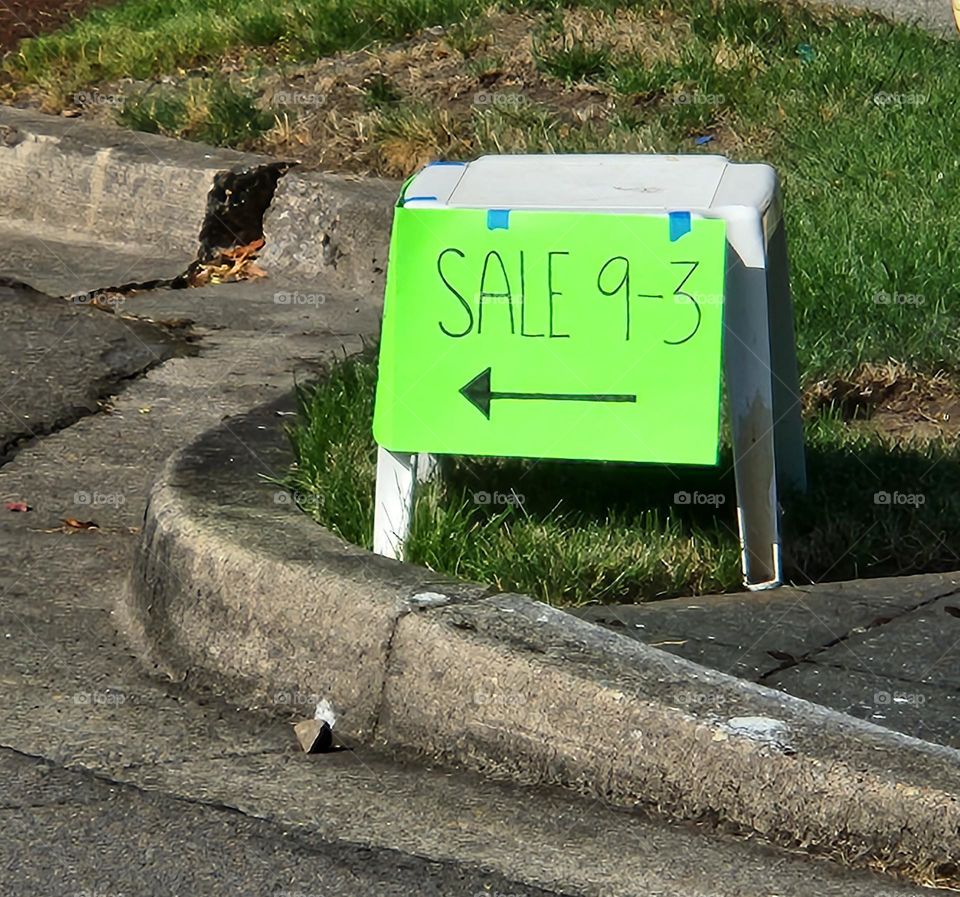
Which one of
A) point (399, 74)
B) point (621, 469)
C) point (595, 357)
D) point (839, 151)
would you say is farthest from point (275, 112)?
point (595, 357)

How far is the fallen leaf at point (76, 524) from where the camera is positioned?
4465mm

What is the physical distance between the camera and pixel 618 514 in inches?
157

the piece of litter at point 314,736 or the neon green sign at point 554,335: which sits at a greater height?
the neon green sign at point 554,335

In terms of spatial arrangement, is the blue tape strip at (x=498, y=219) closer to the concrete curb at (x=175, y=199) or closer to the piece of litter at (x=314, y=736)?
the piece of litter at (x=314, y=736)

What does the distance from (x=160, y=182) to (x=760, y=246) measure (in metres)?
3.74

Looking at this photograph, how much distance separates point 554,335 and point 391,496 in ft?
1.52

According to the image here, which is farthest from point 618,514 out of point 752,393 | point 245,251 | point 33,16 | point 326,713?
point 33,16

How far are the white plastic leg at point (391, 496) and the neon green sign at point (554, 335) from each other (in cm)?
8

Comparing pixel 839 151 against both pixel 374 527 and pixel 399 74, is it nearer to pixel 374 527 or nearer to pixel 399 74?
pixel 399 74

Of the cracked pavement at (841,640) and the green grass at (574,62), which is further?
the green grass at (574,62)

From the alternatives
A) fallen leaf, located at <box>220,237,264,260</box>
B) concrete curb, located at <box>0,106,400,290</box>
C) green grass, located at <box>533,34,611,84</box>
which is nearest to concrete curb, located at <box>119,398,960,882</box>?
concrete curb, located at <box>0,106,400,290</box>

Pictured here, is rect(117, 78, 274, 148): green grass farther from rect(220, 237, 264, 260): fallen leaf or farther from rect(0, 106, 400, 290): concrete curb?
rect(220, 237, 264, 260): fallen leaf

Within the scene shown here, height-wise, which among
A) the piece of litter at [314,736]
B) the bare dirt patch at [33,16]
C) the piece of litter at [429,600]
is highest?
the piece of litter at [429,600]

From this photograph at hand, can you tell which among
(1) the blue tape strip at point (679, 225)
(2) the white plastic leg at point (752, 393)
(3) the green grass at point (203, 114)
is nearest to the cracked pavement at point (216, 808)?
(2) the white plastic leg at point (752, 393)
